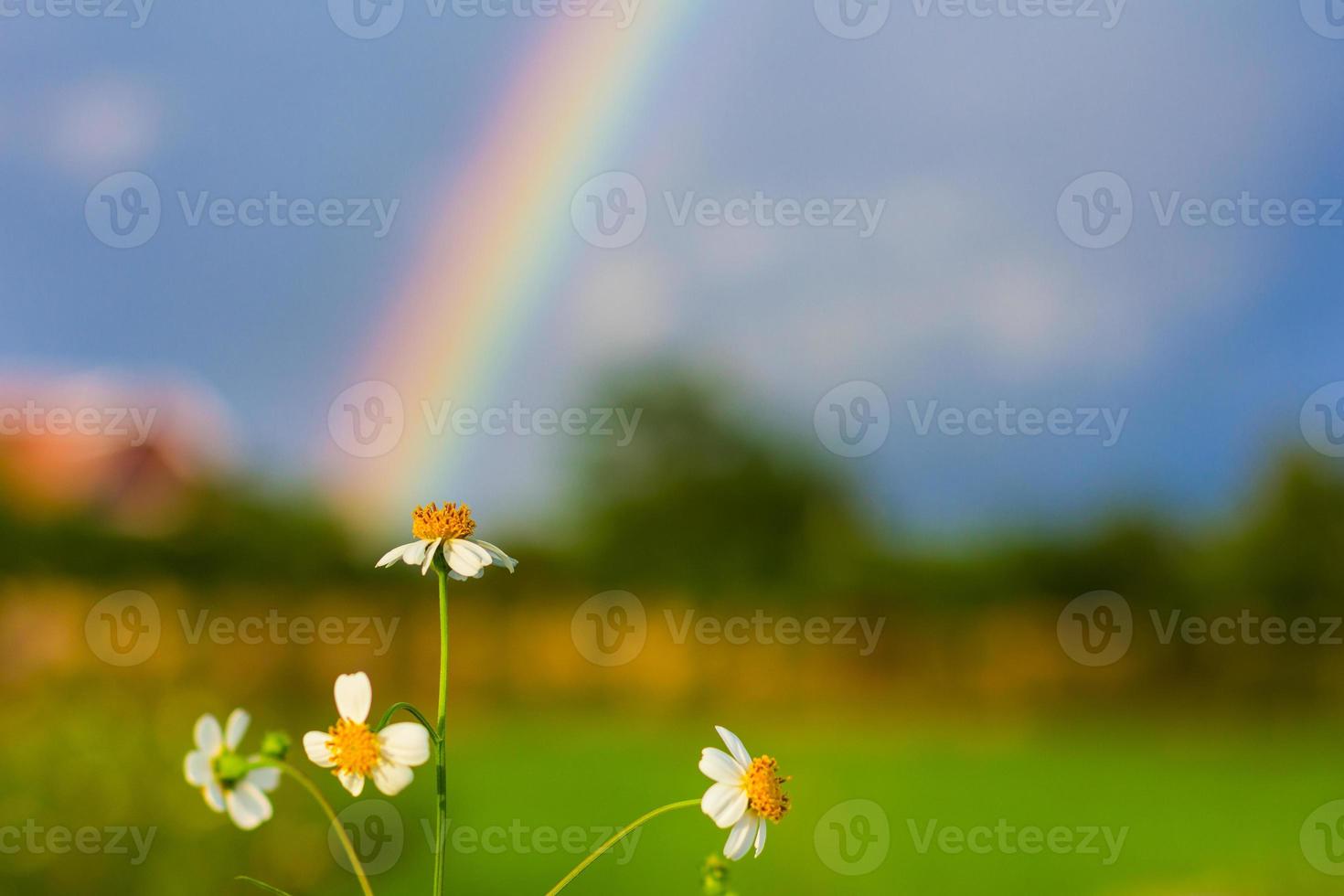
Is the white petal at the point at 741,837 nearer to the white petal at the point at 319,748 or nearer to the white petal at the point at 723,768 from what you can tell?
the white petal at the point at 723,768

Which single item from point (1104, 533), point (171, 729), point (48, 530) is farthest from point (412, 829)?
point (1104, 533)

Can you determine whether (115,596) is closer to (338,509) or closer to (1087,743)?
(338,509)

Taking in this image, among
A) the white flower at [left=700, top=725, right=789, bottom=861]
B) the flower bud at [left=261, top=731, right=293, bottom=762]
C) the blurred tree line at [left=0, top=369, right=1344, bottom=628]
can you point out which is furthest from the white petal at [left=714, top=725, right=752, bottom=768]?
the blurred tree line at [left=0, top=369, right=1344, bottom=628]

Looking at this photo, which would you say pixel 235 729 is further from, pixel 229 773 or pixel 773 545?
pixel 773 545

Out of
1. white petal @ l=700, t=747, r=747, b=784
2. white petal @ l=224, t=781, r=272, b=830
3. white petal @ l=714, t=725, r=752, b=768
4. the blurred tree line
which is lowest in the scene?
white petal @ l=224, t=781, r=272, b=830

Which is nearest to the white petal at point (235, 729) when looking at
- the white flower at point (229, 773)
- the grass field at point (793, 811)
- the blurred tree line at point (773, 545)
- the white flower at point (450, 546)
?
the white flower at point (229, 773)

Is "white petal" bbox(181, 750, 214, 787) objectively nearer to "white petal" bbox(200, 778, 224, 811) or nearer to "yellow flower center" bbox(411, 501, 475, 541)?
"white petal" bbox(200, 778, 224, 811)
